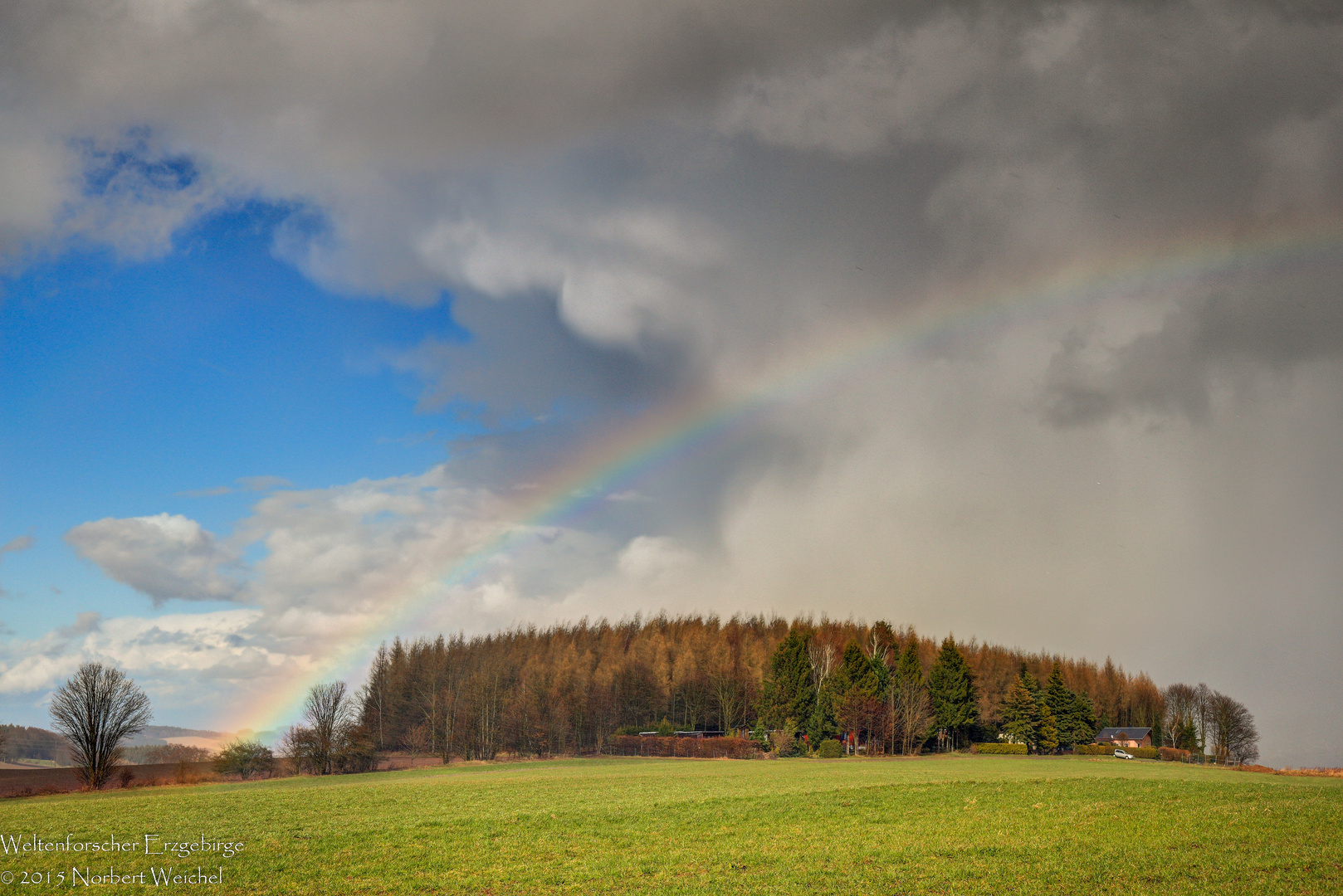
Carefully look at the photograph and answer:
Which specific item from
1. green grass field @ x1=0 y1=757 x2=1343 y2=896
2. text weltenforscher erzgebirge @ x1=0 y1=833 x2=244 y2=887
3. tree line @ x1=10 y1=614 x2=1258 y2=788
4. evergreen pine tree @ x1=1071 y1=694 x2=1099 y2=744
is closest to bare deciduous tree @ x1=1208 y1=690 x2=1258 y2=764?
tree line @ x1=10 y1=614 x2=1258 y2=788

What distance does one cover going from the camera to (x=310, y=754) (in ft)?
244

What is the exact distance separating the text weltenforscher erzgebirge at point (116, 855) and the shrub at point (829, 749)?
82.2 m

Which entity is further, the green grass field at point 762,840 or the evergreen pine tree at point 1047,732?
the evergreen pine tree at point 1047,732

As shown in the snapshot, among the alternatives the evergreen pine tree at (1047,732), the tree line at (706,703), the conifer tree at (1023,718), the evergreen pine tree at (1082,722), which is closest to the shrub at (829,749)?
the tree line at (706,703)

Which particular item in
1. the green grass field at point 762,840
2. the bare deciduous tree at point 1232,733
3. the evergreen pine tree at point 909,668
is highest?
the green grass field at point 762,840

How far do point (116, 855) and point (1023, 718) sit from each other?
10961 cm

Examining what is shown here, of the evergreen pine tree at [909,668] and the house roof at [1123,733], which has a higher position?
the evergreen pine tree at [909,668]

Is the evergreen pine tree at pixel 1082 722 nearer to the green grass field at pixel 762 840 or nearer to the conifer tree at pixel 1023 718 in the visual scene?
the conifer tree at pixel 1023 718

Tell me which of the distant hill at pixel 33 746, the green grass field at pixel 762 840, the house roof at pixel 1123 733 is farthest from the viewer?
the house roof at pixel 1123 733

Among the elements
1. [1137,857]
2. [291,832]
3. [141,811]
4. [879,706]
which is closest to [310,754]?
[141,811]

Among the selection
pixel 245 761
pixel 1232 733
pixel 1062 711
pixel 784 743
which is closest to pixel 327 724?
pixel 245 761

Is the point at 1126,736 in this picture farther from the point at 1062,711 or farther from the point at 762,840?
the point at 762,840

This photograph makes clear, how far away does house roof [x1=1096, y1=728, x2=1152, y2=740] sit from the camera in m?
137

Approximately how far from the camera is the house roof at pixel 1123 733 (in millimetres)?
137250
